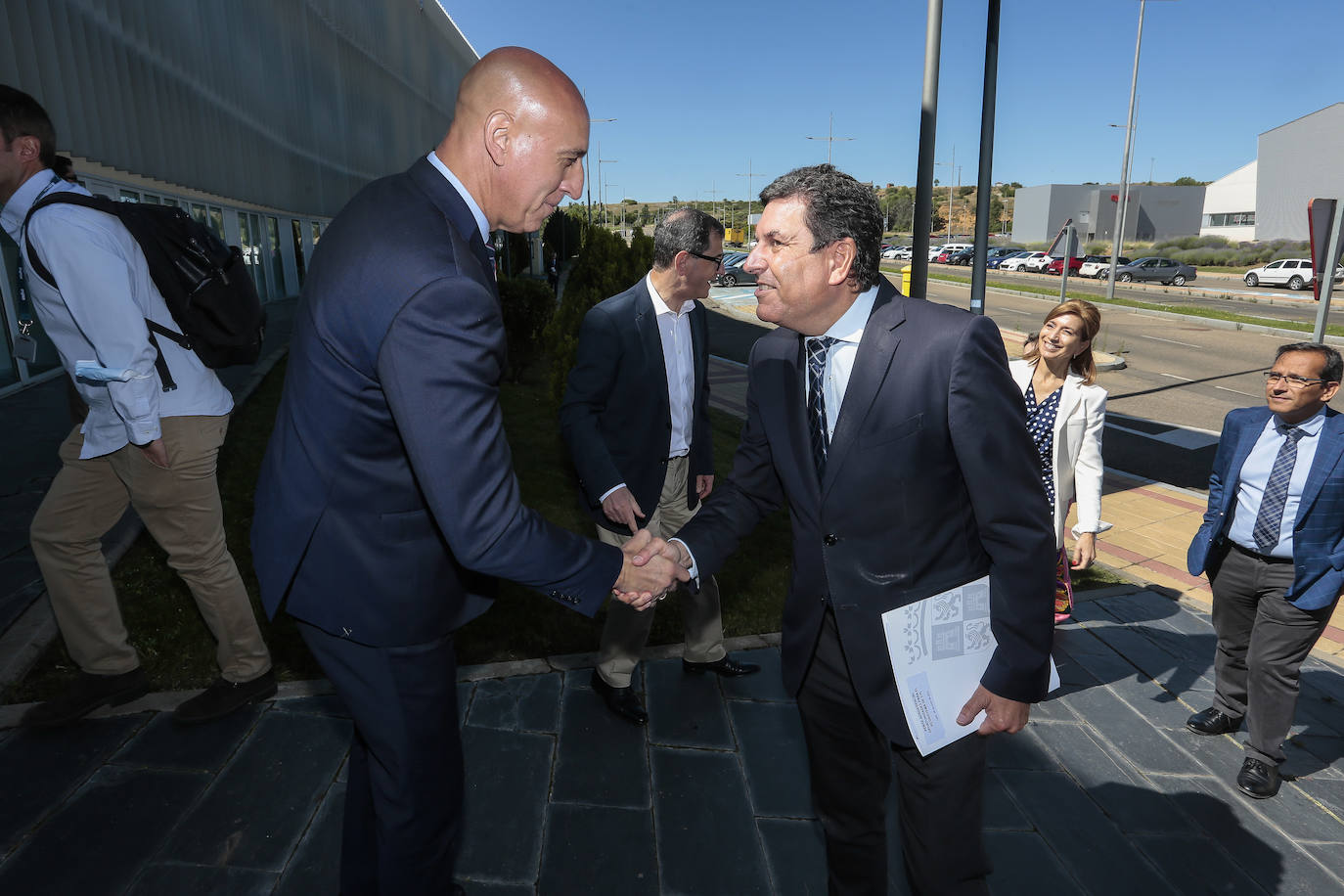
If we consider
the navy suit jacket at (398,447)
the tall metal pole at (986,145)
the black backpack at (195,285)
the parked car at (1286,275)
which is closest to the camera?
the navy suit jacket at (398,447)

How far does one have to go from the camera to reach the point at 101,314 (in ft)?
9.62

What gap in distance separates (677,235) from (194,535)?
7.85ft

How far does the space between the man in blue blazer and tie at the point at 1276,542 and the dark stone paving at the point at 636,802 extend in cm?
28

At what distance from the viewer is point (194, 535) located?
132 inches

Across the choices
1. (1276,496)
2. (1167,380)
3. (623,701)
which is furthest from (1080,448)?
(1167,380)

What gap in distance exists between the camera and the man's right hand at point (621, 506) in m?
3.36

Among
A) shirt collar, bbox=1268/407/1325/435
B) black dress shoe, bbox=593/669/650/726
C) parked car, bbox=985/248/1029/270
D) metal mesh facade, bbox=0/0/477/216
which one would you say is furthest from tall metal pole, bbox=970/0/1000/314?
parked car, bbox=985/248/1029/270

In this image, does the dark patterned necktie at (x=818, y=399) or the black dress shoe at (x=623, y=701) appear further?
the black dress shoe at (x=623, y=701)

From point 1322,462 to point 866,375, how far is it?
264 centimetres

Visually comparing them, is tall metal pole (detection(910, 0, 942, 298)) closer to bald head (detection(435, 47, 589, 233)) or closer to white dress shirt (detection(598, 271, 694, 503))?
white dress shirt (detection(598, 271, 694, 503))

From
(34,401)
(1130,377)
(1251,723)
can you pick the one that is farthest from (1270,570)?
(1130,377)

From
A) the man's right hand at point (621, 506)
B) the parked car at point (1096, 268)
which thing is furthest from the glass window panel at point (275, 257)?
the parked car at point (1096, 268)

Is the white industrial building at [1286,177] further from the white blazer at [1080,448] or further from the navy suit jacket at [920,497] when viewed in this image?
the navy suit jacket at [920,497]

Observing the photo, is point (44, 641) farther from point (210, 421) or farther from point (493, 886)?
point (493, 886)
